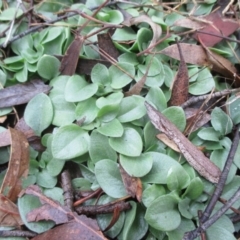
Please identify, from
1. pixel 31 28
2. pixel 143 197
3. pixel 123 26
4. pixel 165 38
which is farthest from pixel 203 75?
pixel 31 28

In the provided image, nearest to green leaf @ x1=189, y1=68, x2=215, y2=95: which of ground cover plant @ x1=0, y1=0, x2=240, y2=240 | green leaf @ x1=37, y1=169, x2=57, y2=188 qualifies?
ground cover plant @ x1=0, y1=0, x2=240, y2=240

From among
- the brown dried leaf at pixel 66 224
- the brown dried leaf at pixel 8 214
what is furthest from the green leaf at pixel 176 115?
the brown dried leaf at pixel 8 214

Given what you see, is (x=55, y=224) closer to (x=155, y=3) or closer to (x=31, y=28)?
(x=31, y=28)

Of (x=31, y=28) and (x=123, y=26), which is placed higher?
(x=123, y=26)

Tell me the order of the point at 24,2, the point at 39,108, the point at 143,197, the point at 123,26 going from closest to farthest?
the point at 143,197
the point at 39,108
the point at 123,26
the point at 24,2

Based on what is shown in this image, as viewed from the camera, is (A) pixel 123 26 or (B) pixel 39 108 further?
A: (A) pixel 123 26

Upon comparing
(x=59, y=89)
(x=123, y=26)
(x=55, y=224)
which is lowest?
(x=55, y=224)

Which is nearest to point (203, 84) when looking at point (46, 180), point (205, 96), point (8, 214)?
point (205, 96)

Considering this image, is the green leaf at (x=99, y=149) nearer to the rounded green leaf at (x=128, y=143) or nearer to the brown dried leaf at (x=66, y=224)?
the rounded green leaf at (x=128, y=143)
